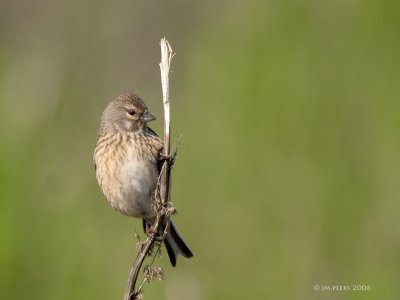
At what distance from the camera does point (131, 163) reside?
5625 mm

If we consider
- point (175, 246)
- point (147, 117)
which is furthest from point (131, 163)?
point (175, 246)

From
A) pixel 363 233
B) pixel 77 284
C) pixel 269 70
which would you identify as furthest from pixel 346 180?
pixel 77 284

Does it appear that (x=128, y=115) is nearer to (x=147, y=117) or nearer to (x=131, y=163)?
(x=147, y=117)

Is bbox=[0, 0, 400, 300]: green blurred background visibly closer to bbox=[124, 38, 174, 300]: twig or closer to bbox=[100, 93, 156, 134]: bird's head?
Result: bbox=[100, 93, 156, 134]: bird's head

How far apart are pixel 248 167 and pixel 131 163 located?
5.57ft

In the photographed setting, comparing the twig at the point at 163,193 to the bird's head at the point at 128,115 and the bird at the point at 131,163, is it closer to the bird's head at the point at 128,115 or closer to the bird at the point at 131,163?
the bird at the point at 131,163

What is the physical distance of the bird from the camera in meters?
5.58

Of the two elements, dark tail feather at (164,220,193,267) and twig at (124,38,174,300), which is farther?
dark tail feather at (164,220,193,267)

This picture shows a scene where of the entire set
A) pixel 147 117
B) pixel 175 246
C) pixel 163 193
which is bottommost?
pixel 175 246

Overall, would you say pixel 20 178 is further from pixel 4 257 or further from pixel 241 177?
pixel 241 177

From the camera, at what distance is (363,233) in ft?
22.1

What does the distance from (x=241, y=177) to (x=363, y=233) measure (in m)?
0.87

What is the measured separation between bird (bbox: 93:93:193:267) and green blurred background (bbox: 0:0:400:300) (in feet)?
1.50

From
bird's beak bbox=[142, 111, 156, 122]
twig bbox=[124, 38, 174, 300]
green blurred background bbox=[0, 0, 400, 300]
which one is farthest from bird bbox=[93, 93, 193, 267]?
twig bbox=[124, 38, 174, 300]
